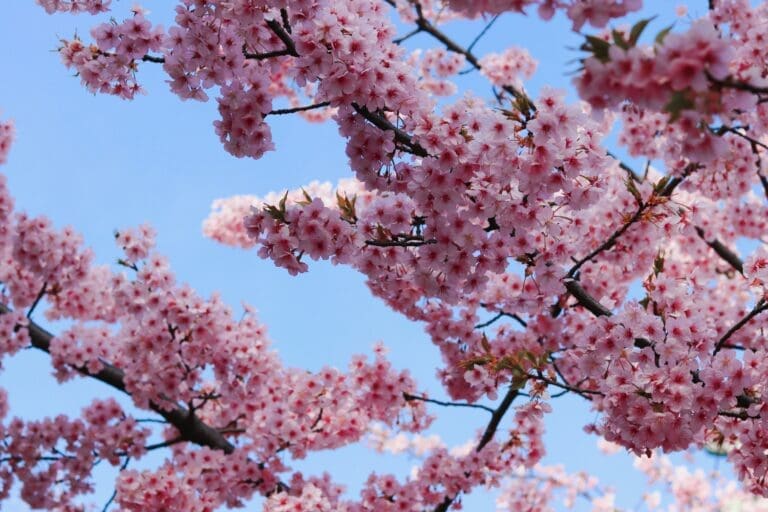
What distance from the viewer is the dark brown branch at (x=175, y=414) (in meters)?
8.54

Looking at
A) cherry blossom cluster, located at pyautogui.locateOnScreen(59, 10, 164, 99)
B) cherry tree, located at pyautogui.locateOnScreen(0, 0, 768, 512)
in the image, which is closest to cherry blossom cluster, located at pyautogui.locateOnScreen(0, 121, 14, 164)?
cherry tree, located at pyautogui.locateOnScreen(0, 0, 768, 512)

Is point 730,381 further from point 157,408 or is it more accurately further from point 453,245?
point 157,408

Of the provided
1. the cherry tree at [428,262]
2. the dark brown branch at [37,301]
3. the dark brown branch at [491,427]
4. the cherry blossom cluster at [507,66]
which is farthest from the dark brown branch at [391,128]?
the cherry blossom cluster at [507,66]

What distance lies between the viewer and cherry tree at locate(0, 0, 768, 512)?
4.20 meters

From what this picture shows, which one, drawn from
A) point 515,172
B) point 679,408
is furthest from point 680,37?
point 679,408

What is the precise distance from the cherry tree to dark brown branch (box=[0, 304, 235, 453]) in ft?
0.10

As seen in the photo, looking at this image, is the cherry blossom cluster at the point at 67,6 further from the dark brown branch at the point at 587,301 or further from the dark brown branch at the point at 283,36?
the dark brown branch at the point at 587,301

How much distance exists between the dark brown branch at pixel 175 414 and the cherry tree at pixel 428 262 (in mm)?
30

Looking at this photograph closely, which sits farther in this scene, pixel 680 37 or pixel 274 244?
pixel 274 244

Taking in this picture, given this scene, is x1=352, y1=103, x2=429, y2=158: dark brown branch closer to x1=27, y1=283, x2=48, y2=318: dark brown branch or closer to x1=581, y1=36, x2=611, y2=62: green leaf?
x1=581, y1=36, x2=611, y2=62: green leaf

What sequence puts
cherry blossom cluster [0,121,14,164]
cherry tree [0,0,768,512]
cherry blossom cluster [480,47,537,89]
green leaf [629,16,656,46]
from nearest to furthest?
1. green leaf [629,16,656,46]
2. cherry tree [0,0,768,512]
3. cherry blossom cluster [0,121,14,164]
4. cherry blossom cluster [480,47,537,89]

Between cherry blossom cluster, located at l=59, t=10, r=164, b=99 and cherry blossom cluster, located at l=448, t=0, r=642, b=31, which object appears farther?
cherry blossom cluster, located at l=59, t=10, r=164, b=99

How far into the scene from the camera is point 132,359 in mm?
8266

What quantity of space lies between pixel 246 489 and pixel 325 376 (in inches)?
64.0
